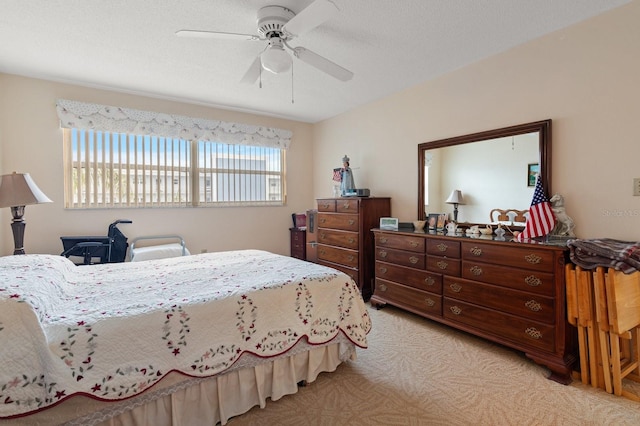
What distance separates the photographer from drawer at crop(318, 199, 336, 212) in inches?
162

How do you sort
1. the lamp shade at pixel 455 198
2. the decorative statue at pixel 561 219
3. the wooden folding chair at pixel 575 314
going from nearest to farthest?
1. the wooden folding chair at pixel 575 314
2. the decorative statue at pixel 561 219
3. the lamp shade at pixel 455 198

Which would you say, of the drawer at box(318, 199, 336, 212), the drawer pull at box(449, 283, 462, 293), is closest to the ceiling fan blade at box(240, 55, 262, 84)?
the drawer at box(318, 199, 336, 212)

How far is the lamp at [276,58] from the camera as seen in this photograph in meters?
2.16

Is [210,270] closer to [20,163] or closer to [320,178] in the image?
[20,163]

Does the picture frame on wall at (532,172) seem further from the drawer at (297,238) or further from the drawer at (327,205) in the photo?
the drawer at (297,238)

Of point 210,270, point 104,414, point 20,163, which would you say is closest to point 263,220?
point 210,270

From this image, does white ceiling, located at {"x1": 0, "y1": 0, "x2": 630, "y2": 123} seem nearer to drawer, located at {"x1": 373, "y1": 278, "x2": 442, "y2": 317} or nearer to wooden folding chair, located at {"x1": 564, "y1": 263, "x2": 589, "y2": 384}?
wooden folding chair, located at {"x1": 564, "y1": 263, "x2": 589, "y2": 384}

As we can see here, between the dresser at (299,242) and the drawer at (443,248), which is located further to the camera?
the dresser at (299,242)

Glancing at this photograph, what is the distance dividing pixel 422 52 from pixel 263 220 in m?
3.32

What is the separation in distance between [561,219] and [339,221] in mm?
2309

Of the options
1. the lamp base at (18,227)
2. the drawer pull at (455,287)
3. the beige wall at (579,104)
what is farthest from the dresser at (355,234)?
the lamp base at (18,227)

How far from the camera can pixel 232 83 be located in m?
3.56

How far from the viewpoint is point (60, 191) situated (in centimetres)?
356

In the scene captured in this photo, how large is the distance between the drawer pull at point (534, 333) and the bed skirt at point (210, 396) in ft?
4.34
